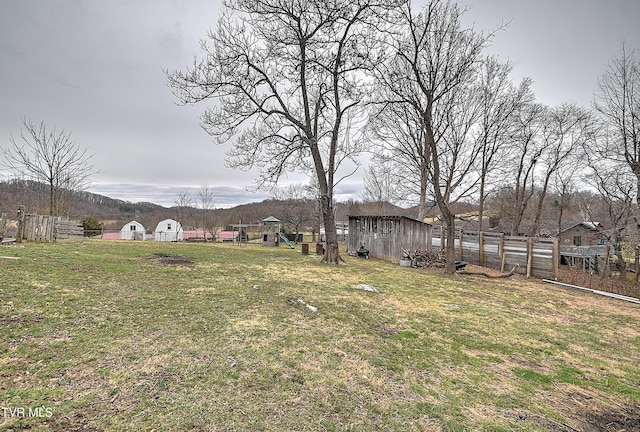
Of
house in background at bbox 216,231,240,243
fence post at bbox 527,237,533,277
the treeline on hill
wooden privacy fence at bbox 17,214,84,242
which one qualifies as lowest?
house in background at bbox 216,231,240,243

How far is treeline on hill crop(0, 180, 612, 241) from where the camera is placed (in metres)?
21.4

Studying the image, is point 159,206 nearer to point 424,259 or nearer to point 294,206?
point 294,206

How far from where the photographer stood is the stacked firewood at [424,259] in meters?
13.9

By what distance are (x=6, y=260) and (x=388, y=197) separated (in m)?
30.1

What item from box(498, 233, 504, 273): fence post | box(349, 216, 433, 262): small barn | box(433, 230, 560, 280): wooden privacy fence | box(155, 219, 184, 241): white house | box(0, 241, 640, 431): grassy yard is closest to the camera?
box(0, 241, 640, 431): grassy yard

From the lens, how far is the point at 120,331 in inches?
150

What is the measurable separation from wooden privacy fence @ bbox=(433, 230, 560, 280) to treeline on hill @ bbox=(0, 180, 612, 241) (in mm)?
2777

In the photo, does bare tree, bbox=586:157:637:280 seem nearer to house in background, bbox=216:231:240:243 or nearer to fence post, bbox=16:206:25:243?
fence post, bbox=16:206:25:243

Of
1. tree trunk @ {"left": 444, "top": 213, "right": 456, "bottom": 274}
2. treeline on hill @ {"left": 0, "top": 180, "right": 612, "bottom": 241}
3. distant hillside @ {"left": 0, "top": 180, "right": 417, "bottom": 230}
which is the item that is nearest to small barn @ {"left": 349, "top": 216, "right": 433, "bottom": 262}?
treeline on hill @ {"left": 0, "top": 180, "right": 612, "bottom": 241}

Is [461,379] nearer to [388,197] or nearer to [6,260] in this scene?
[6,260]

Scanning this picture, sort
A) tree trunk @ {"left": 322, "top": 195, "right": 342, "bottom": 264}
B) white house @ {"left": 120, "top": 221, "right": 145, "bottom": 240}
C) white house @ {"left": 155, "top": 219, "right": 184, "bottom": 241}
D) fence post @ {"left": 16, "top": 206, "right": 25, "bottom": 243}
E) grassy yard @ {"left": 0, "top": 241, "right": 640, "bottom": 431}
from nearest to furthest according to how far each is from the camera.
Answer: grassy yard @ {"left": 0, "top": 241, "right": 640, "bottom": 431} → fence post @ {"left": 16, "top": 206, "right": 25, "bottom": 243} → tree trunk @ {"left": 322, "top": 195, "right": 342, "bottom": 264} → white house @ {"left": 155, "top": 219, "right": 184, "bottom": 241} → white house @ {"left": 120, "top": 221, "right": 145, "bottom": 240}

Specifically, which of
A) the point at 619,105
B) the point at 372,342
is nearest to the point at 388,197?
the point at 619,105

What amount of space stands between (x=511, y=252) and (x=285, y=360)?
12.8m

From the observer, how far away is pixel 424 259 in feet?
47.9
